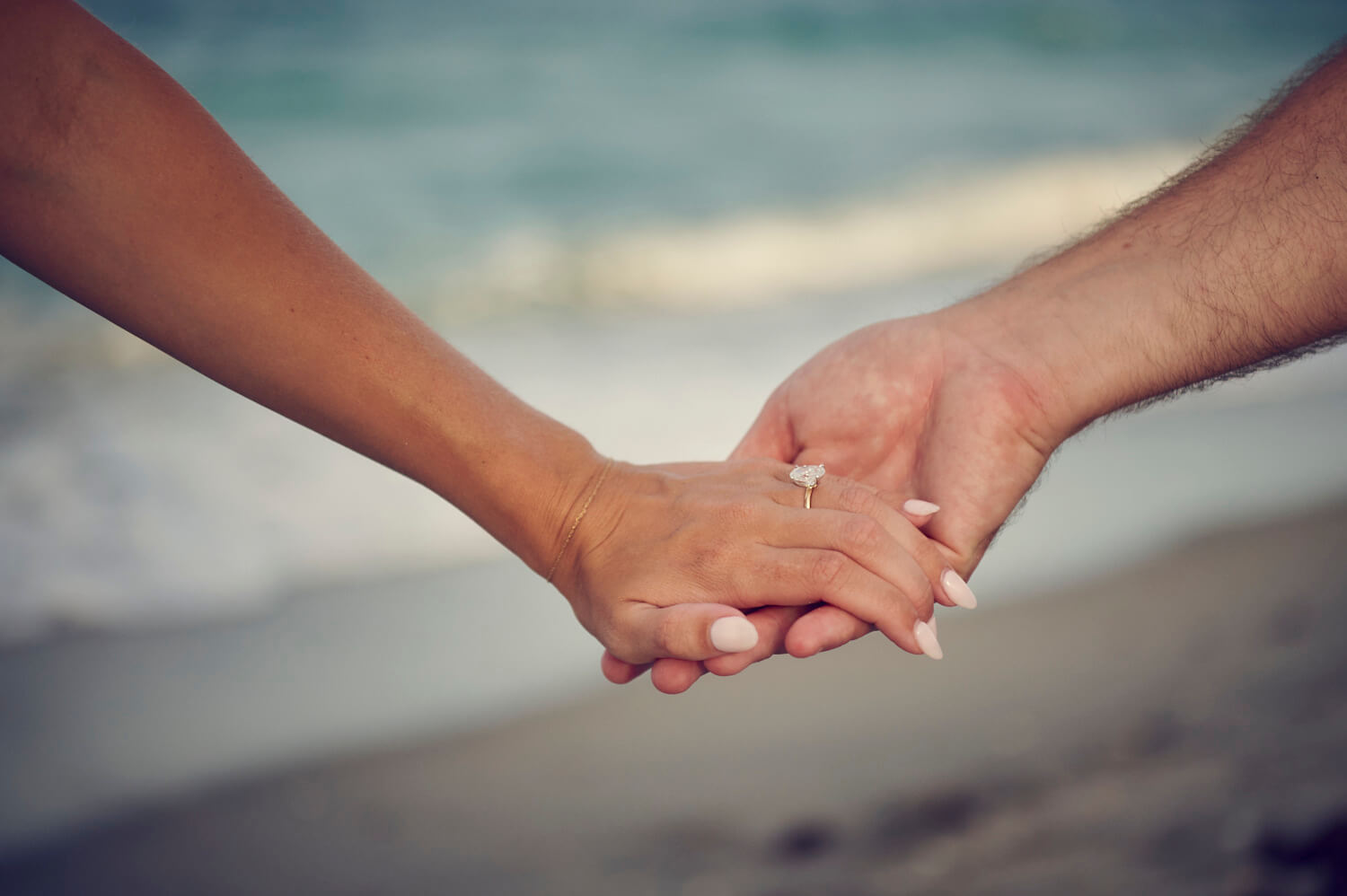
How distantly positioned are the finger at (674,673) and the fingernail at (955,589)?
518 millimetres

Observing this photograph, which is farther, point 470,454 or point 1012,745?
point 1012,745

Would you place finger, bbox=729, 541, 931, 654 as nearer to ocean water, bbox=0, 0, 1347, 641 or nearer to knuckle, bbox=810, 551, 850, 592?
knuckle, bbox=810, 551, 850, 592

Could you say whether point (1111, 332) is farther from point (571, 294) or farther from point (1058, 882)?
point (571, 294)

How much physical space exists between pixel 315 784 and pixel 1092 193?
7.49 m

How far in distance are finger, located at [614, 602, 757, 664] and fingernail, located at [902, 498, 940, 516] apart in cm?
47

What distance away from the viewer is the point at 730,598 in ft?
6.40

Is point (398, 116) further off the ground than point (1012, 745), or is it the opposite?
point (398, 116)

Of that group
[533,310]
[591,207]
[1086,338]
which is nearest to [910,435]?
[1086,338]

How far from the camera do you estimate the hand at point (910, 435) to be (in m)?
1.96

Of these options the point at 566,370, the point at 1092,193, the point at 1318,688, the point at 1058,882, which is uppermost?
the point at 1092,193

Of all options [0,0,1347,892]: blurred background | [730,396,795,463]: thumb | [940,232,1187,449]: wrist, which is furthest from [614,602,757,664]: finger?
[0,0,1347,892]: blurred background

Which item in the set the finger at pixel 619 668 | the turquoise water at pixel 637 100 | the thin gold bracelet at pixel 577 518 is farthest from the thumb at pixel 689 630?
the turquoise water at pixel 637 100

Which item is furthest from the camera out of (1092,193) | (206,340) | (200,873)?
(1092,193)

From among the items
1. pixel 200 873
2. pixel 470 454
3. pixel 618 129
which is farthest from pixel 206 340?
pixel 618 129
